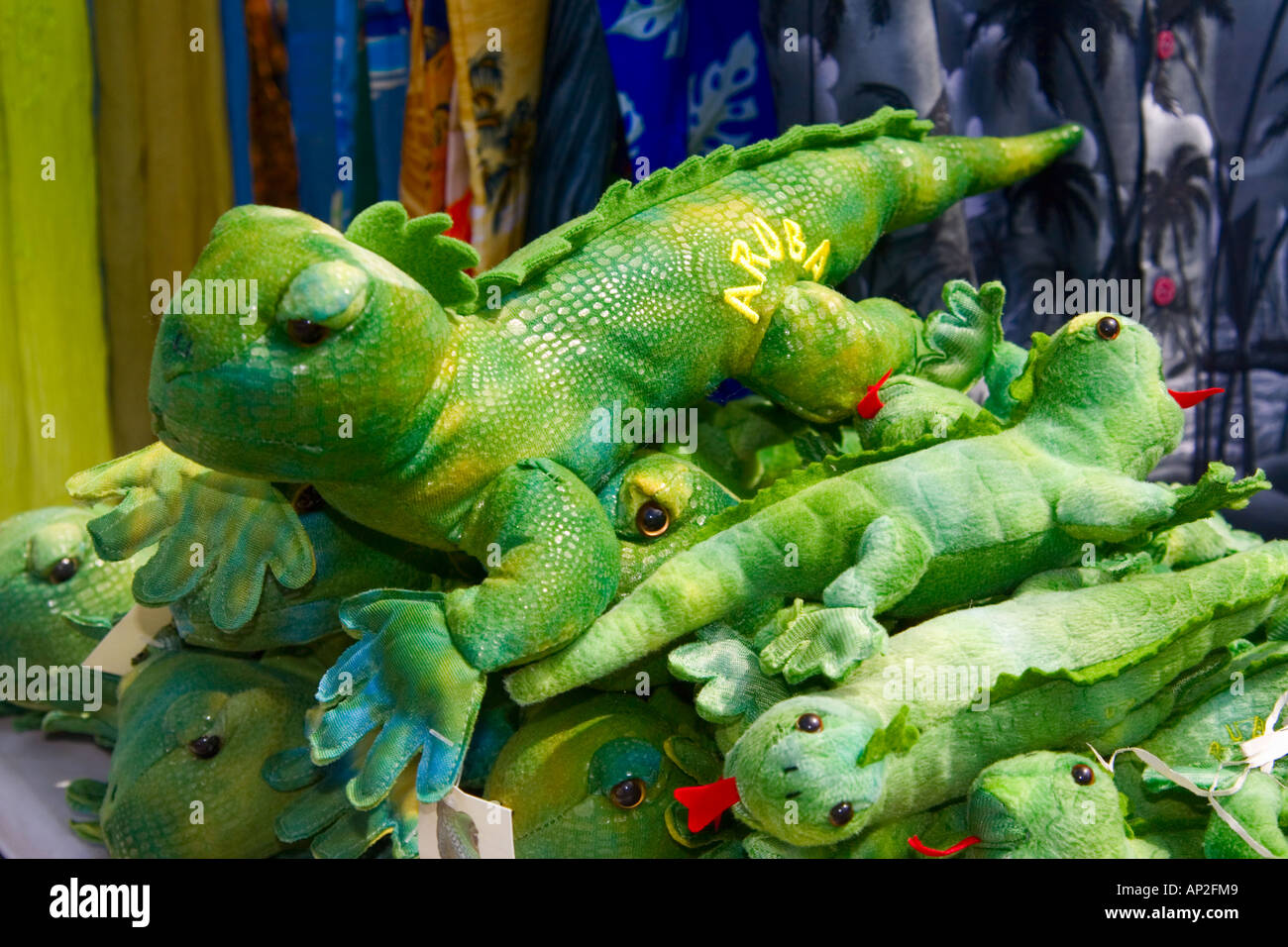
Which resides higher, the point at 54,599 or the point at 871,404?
the point at 871,404

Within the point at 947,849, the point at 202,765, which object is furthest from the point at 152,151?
the point at 947,849

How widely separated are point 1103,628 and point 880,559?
149 mm

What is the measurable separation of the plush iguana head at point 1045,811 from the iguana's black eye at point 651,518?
0.27m

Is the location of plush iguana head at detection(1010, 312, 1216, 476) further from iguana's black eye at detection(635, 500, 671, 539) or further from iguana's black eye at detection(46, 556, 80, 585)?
iguana's black eye at detection(46, 556, 80, 585)

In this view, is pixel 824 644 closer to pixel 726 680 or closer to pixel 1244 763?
pixel 726 680

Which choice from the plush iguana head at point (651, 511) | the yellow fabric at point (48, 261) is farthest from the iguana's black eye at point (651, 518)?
the yellow fabric at point (48, 261)

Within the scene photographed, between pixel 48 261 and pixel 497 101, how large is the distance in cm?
56

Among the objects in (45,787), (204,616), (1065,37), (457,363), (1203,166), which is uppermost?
(1065,37)

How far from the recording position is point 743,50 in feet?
3.91

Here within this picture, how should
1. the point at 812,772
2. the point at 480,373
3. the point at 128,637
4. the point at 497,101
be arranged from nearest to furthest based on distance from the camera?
the point at 812,772 → the point at 480,373 → the point at 128,637 → the point at 497,101

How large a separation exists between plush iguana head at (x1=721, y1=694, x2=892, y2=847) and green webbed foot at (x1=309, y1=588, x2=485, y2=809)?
7.1 inches

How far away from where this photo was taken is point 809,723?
735 millimetres
